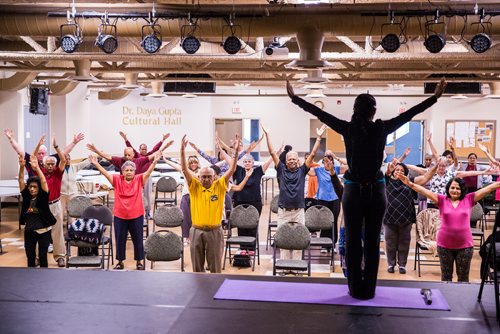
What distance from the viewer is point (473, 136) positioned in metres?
18.4

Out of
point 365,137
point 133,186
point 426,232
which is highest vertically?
point 365,137

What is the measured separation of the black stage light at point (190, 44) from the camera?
6.70 meters

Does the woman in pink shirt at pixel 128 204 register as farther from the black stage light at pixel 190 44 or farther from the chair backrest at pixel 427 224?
the chair backrest at pixel 427 224

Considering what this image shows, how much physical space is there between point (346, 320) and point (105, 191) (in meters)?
8.98

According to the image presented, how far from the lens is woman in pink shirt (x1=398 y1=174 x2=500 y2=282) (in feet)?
19.4

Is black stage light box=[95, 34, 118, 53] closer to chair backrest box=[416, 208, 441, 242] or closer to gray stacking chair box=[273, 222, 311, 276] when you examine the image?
gray stacking chair box=[273, 222, 311, 276]

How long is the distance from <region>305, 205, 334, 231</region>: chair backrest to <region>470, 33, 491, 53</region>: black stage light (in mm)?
2893

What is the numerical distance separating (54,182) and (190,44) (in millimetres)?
2773

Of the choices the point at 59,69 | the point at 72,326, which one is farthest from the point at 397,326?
the point at 59,69

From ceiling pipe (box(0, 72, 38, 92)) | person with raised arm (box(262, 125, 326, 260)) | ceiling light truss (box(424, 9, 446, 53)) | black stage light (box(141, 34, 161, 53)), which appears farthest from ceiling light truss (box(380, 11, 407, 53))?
ceiling pipe (box(0, 72, 38, 92))

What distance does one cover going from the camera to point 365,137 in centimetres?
388

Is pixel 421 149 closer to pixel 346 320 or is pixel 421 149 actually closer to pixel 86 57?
pixel 86 57

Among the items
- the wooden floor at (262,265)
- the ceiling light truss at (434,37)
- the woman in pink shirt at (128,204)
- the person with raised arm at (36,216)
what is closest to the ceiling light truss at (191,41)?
the woman in pink shirt at (128,204)

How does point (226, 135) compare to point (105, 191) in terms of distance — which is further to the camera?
point (226, 135)
